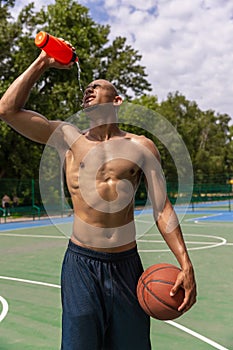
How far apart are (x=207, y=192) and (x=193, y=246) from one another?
2340 centimetres

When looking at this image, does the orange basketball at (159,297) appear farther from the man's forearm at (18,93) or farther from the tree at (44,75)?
the tree at (44,75)

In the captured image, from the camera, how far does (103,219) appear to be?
8.71ft

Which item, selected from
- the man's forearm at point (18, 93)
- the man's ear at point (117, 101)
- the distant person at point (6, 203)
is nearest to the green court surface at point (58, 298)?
the man's ear at point (117, 101)

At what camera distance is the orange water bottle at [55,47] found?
2.53 metres

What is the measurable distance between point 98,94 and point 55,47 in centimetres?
36

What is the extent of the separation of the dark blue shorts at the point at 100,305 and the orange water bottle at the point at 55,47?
1.11 metres

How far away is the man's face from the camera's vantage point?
2678 mm

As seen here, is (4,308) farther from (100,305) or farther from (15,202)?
(15,202)

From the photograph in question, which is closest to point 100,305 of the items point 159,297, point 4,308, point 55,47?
point 159,297

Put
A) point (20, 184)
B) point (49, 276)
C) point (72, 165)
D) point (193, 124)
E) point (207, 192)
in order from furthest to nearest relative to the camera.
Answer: point (193, 124) < point (207, 192) < point (20, 184) < point (49, 276) < point (72, 165)

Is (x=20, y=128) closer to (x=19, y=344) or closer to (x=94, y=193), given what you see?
(x=94, y=193)

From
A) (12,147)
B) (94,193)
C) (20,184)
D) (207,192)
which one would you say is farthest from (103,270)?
(207,192)

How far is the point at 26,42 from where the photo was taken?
25453 millimetres

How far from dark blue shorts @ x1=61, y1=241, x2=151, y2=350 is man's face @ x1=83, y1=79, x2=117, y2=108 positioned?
0.87 metres
